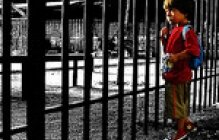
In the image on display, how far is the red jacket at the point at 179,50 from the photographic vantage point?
3.70m

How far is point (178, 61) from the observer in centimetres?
379

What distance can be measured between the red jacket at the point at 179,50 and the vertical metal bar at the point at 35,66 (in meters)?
1.44

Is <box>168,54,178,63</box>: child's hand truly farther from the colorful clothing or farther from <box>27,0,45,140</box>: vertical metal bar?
<box>27,0,45,140</box>: vertical metal bar

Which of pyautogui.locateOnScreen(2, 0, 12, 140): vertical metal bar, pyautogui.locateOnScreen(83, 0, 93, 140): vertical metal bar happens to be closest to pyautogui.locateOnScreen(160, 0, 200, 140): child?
pyautogui.locateOnScreen(83, 0, 93, 140): vertical metal bar

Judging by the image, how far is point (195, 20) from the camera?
561 centimetres

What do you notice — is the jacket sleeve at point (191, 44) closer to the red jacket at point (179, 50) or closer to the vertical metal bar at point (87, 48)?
the red jacket at point (179, 50)

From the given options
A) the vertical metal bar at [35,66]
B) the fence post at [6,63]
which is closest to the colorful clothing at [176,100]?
the vertical metal bar at [35,66]

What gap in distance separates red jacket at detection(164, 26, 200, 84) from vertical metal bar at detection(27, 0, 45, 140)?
1.44 m

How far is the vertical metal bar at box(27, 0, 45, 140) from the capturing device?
8.60ft

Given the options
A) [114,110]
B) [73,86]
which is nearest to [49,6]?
[73,86]

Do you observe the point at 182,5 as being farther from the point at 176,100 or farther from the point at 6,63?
the point at 6,63

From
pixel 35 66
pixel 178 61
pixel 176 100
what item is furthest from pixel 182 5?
pixel 35 66

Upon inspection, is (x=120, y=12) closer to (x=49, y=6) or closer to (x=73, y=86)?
(x=73, y=86)

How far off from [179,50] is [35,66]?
1.54m
